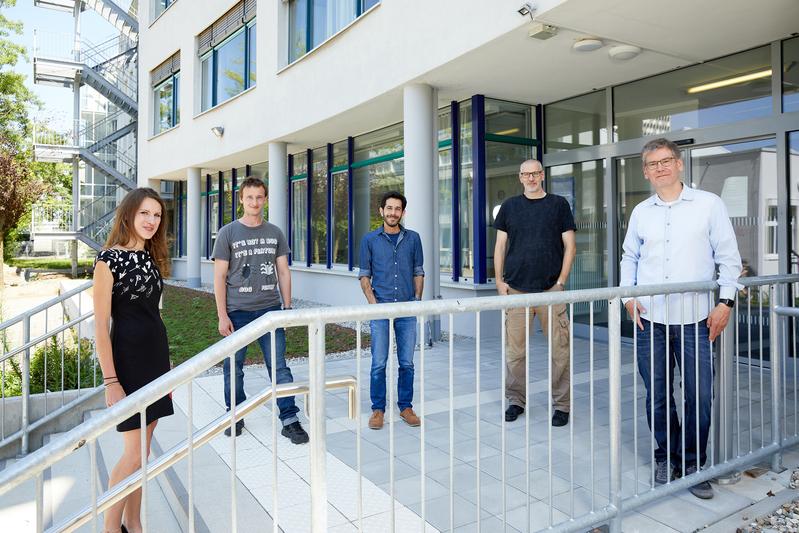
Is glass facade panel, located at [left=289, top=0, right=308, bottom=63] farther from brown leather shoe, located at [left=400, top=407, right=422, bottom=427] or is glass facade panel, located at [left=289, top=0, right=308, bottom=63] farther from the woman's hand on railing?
the woman's hand on railing

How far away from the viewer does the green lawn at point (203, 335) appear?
8.02 m

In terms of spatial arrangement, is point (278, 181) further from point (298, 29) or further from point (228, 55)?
point (228, 55)

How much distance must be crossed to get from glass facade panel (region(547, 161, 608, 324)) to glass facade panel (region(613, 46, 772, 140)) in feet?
2.38

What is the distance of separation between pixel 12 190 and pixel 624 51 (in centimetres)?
1819

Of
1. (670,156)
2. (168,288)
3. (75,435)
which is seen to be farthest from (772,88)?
(168,288)

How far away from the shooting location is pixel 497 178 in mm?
8883

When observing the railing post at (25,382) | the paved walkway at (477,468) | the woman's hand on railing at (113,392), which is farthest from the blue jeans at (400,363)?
the railing post at (25,382)

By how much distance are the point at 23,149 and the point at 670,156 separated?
30.6m

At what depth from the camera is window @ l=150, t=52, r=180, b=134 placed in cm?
1859

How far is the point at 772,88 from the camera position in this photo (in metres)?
6.31

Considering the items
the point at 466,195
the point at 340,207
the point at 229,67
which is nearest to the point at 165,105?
the point at 229,67

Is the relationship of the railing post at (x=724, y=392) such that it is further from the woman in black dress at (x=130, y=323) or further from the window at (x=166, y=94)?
the window at (x=166, y=94)

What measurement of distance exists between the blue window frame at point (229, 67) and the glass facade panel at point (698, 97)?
888 cm

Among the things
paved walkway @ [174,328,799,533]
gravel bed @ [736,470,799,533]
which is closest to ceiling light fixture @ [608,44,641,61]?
paved walkway @ [174,328,799,533]
